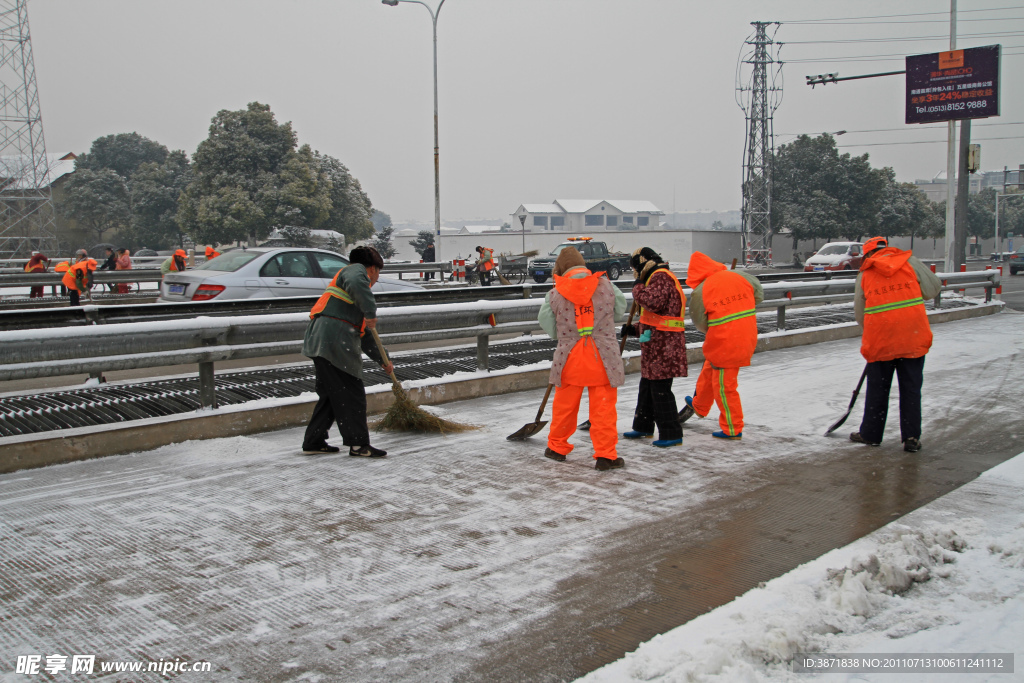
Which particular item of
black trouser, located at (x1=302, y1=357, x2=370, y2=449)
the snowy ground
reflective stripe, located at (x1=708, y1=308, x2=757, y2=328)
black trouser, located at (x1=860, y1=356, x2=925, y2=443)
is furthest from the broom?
black trouser, located at (x1=860, y1=356, x2=925, y2=443)

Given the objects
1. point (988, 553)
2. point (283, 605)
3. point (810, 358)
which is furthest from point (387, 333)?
point (810, 358)

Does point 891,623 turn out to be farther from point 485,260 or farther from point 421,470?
point 485,260

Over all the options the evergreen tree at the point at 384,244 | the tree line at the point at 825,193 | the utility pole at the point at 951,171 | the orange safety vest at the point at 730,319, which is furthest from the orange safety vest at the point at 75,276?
the tree line at the point at 825,193

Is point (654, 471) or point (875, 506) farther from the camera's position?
point (654, 471)

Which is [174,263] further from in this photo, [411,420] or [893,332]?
[893,332]

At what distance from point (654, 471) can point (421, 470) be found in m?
1.72

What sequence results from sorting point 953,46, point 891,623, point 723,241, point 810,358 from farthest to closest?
point 723,241
point 953,46
point 810,358
point 891,623

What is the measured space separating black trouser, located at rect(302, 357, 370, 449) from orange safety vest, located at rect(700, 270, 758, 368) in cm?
297

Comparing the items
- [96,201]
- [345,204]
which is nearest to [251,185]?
[345,204]

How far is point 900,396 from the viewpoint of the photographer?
6.35 meters

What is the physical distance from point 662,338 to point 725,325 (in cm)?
59

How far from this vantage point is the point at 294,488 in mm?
5184

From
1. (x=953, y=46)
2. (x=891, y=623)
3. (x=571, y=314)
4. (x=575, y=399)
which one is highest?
→ (x=953, y=46)

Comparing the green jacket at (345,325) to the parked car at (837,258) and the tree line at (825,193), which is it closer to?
the parked car at (837,258)
